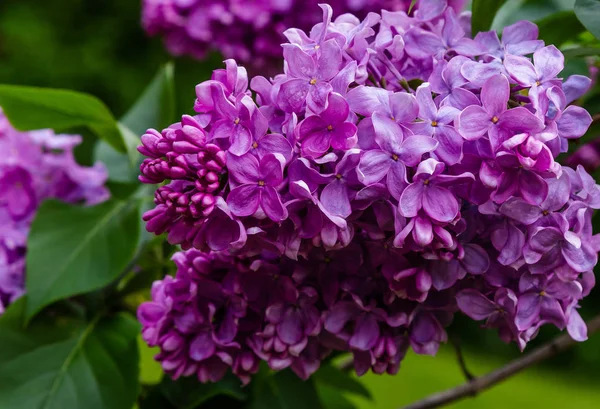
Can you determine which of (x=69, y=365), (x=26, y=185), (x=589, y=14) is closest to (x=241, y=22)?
(x=26, y=185)

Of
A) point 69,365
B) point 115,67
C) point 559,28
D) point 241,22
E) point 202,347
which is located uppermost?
point 559,28

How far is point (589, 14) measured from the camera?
0.53 m

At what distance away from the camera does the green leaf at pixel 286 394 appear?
690mm

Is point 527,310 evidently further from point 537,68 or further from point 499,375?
point 499,375

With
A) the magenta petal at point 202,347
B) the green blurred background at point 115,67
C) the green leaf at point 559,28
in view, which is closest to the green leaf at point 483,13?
the green leaf at point 559,28

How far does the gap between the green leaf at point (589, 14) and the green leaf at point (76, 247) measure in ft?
1.34

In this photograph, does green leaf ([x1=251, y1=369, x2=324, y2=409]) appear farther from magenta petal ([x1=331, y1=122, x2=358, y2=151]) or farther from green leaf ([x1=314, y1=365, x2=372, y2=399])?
magenta petal ([x1=331, y1=122, x2=358, y2=151])

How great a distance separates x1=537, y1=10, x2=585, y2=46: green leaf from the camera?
0.64 meters

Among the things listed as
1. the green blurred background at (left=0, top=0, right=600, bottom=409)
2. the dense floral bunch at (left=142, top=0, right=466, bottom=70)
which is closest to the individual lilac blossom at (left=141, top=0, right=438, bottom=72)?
the dense floral bunch at (left=142, top=0, right=466, bottom=70)

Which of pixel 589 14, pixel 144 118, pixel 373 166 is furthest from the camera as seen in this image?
pixel 144 118

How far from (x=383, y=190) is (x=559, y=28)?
291mm

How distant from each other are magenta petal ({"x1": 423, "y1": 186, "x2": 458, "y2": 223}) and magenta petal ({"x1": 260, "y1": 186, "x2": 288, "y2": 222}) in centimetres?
7

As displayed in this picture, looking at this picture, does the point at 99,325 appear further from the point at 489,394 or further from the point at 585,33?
the point at 489,394

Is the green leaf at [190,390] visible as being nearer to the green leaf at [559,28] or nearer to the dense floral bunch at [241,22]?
the green leaf at [559,28]
